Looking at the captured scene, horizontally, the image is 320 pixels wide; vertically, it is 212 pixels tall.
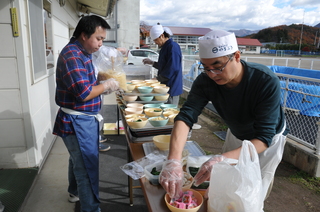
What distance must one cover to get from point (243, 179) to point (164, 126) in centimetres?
115

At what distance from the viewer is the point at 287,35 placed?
87312mm

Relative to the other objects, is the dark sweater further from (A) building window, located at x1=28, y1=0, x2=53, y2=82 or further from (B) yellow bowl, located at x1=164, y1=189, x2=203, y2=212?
(A) building window, located at x1=28, y1=0, x2=53, y2=82

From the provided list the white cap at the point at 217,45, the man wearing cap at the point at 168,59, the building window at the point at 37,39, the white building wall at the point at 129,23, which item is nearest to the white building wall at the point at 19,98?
the building window at the point at 37,39

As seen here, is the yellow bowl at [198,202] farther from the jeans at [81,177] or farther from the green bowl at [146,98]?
the green bowl at [146,98]

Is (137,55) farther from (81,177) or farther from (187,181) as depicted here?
(187,181)

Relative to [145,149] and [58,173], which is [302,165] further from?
[58,173]

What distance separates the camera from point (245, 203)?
0.97m

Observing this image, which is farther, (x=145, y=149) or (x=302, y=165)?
(x=302, y=165)

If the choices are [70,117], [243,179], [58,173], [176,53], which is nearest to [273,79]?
[243,179]

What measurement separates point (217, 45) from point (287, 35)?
335 ft

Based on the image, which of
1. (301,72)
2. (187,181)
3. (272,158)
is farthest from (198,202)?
(301,72)

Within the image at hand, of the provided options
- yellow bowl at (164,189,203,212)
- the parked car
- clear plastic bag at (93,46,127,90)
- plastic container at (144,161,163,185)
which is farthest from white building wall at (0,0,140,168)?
the parked car

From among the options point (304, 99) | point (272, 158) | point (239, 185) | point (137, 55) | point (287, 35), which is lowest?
point (304, 99)

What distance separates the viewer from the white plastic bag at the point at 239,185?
38.5 inches
